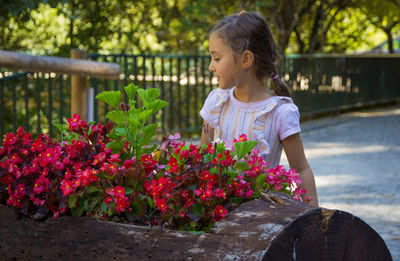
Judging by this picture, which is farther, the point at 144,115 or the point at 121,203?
the point at 144,115

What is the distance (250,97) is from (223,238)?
1.46 meters

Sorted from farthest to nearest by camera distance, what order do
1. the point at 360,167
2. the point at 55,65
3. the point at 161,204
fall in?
the point at 360,167 → the point at 55,65 → the point at 161,204

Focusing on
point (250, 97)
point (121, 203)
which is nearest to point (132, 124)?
point (121, 203)

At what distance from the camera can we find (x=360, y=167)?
28.4 feet

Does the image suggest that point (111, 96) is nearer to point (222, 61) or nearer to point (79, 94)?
point (222, 61)

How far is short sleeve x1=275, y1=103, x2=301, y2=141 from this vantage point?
9.77 ft

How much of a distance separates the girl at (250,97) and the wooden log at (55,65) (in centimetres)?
115

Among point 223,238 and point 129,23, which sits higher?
point 129,23

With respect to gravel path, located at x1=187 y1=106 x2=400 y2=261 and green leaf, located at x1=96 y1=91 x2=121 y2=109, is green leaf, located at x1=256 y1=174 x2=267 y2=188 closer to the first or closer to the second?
green leaf, located at x1=96 y1=91 x2=121 y2=109

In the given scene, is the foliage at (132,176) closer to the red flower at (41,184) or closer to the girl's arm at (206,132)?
the red flower at (41,184)

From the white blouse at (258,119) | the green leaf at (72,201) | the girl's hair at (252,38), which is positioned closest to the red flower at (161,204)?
the green leaf at (72,201)

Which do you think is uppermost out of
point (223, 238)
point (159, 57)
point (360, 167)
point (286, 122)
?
point (159, 57)

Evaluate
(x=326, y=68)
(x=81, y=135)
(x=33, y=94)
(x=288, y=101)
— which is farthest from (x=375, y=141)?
(x=81, y=135)

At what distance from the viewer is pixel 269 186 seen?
2072mm
